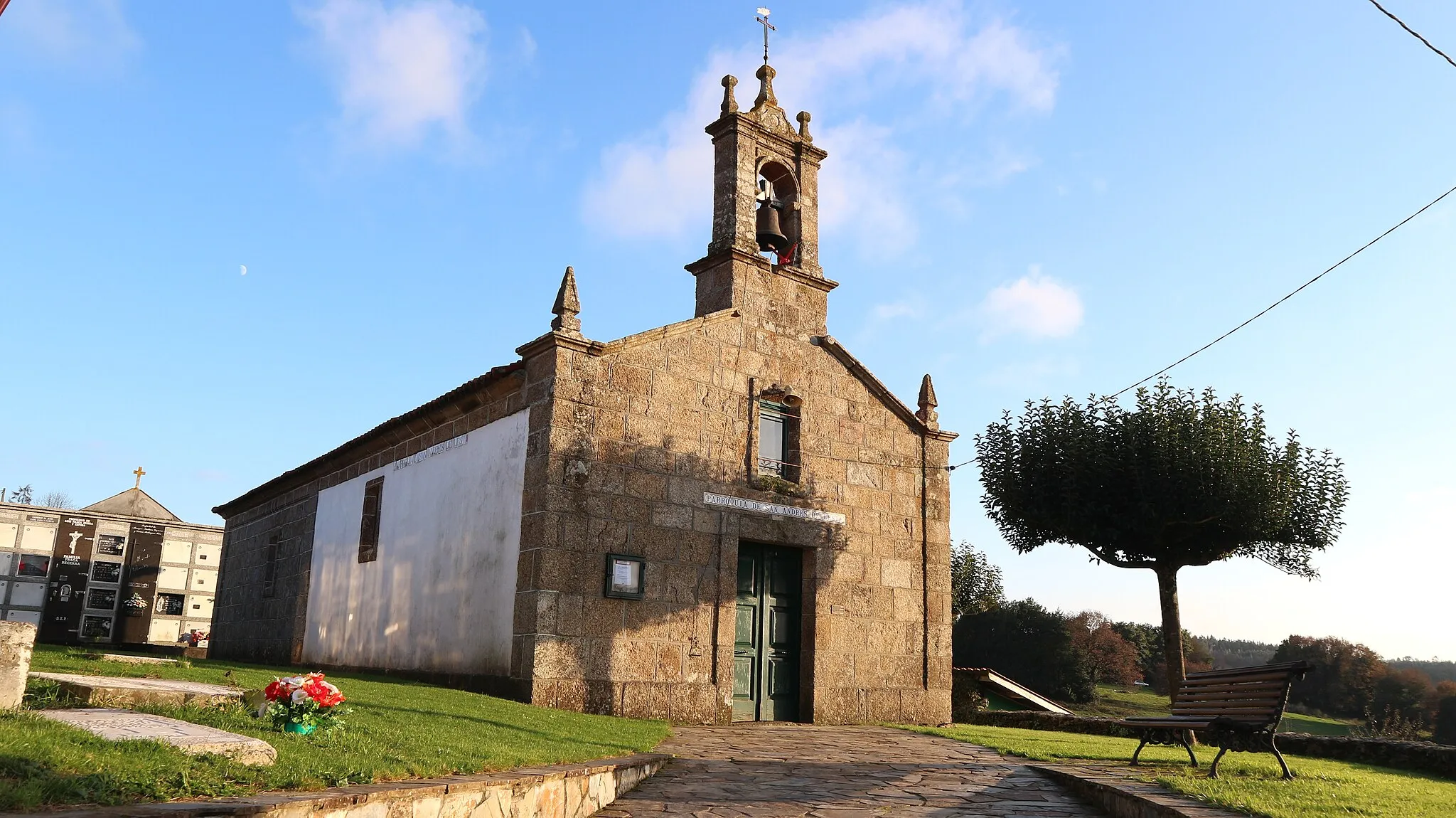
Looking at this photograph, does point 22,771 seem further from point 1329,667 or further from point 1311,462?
point 1329,667

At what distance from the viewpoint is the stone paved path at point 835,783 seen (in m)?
6.61

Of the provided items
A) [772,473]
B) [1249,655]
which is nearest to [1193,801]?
[772,473]

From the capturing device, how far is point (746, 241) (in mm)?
14258

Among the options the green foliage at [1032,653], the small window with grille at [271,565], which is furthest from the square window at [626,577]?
the green foliage at [1032,653]

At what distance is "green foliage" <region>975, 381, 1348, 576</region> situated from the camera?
592 inches

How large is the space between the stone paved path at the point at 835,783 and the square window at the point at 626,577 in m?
1.76

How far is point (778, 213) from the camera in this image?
49.7ft

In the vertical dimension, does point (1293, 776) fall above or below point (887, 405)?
below

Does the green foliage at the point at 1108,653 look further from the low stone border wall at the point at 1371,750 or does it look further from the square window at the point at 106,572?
the square window at the point at 106,572

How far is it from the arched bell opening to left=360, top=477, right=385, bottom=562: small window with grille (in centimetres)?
720

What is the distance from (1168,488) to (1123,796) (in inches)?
375

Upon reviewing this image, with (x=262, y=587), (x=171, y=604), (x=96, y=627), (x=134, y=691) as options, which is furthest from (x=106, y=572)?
(x=134, y=691)

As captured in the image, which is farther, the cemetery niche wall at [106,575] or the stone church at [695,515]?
the cemetery niche wall at [106,575]

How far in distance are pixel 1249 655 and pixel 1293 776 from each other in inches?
1705
